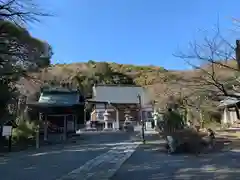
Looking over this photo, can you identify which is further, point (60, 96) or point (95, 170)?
point (60, 96)

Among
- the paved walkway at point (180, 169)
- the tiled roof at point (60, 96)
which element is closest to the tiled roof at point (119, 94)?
the tiled roof at point (60, 96)

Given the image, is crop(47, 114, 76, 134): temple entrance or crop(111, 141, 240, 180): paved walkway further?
crop(47, 114, 76, 134): temple entrance

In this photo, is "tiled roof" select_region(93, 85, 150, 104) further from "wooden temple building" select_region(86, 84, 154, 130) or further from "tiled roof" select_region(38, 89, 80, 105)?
"tiled roof" select_region(38, 89, 80, 105)

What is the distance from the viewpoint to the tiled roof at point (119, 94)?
32.6 metres

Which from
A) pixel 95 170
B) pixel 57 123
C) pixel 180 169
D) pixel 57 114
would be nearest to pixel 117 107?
pixel 57 123

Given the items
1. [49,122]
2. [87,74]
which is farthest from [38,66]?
[87,74]

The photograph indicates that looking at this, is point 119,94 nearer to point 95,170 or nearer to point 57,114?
Result: point 57,114

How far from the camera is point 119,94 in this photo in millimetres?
34250

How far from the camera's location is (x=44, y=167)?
8.23 m

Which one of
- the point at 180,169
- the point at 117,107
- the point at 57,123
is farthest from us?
the point at 117,107

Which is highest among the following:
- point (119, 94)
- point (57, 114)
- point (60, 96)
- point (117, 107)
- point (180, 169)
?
point (119, 94)

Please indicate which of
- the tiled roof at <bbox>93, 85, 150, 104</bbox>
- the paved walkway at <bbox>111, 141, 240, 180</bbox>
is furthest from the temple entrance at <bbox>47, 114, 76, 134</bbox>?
the tiled roof at <bbox>93, 85, 150, 104</bbox>

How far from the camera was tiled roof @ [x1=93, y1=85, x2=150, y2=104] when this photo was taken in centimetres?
3262

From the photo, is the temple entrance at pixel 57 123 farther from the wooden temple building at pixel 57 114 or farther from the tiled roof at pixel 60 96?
Result: the tiled roof at pixel 60 96
